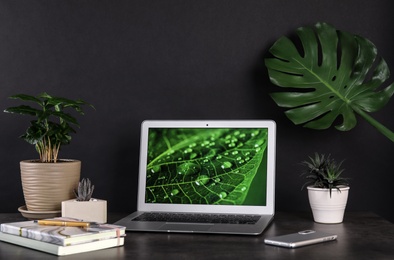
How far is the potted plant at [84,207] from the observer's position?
5.76 ft

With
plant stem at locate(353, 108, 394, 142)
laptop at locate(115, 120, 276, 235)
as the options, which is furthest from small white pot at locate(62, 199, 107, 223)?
plant stem at locate(353, 108, 394, 142)

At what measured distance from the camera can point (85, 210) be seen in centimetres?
177

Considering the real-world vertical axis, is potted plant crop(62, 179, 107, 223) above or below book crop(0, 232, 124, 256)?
above

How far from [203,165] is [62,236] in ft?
2.13

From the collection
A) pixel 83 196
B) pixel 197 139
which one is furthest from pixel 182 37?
pixel 83 196

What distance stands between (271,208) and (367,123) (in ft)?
1.63

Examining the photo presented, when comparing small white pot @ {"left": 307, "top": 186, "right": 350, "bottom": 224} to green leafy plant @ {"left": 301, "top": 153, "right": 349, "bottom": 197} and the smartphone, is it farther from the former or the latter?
the smartphone

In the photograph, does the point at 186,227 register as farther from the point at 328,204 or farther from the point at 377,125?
the point at 377,125

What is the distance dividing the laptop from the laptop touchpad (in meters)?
0.12

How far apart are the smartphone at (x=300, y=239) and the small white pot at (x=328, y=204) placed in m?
0.22

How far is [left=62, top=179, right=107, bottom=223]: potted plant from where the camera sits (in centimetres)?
176

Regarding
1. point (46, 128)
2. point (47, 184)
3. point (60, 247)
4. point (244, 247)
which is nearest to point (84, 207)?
point (47, 184)

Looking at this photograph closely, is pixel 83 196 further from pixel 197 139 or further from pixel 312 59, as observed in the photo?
pixel 312 59

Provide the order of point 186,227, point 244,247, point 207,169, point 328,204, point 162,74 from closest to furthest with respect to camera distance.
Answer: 1. point 244,247
2. point 186,227
3. point 328,204
4. point 207,169
5. point 162,74
